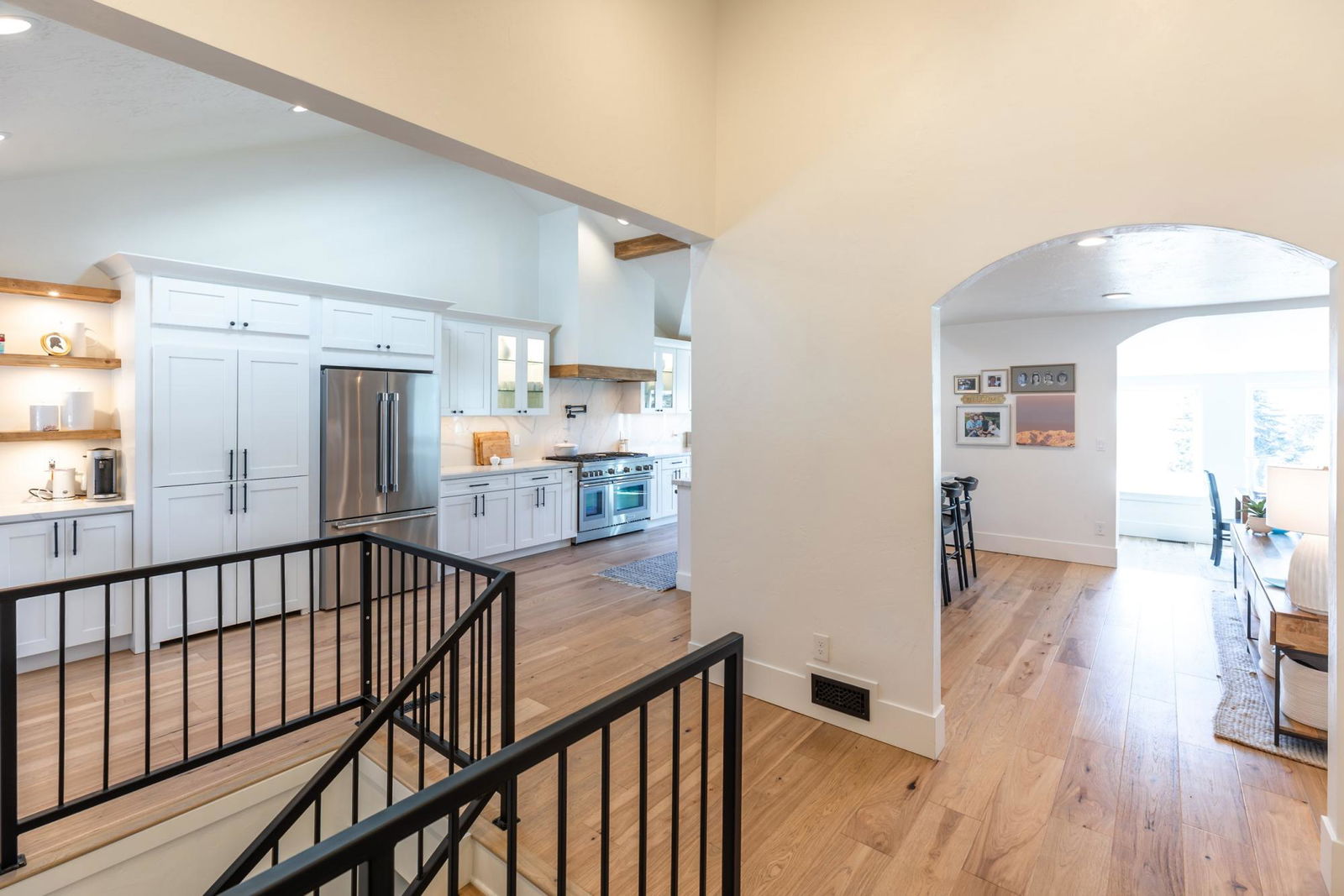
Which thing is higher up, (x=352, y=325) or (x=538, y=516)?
(x=352, y=325)

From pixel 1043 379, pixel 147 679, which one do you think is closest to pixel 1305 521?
pixel 1043 379

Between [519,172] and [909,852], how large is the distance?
2704 mm

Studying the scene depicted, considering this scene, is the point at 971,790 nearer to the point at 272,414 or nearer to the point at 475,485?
the point at 475,485

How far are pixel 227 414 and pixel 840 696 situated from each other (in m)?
4.03

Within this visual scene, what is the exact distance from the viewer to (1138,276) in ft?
13.8

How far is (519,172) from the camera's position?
Answer: 2.24m

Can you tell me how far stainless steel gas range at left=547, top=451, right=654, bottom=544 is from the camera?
21.4 ft

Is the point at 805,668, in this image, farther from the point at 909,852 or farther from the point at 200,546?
the point at 200,546

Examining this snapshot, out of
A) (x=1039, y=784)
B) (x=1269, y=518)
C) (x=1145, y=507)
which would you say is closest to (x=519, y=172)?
(x=1039, y=784)

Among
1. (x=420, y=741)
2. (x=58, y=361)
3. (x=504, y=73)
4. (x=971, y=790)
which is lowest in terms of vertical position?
(x=971, y=790)

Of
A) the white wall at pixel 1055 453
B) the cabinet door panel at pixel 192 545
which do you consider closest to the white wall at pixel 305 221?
the cabinet door panel at pixel 192 545

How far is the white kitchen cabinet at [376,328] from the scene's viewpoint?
175 inches

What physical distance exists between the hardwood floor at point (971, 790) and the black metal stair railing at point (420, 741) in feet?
0.84

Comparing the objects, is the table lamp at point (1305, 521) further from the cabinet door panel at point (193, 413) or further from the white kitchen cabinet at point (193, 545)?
the cabinet door panel at point (193, 413)
